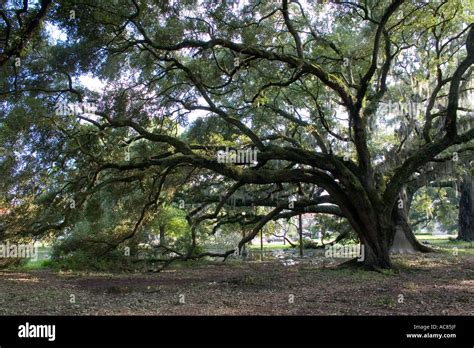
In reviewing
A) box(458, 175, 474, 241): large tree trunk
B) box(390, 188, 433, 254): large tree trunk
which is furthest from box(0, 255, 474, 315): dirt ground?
box(458, 175, 474, 241): large tree trunk

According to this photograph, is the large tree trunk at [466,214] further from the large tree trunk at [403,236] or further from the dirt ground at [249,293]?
the dirt ground at [249,293]

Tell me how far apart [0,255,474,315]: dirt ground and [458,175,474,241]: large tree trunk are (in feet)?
47.5

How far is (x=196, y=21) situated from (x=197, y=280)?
654cm

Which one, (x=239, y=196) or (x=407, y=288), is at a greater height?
(x=239, y=196)

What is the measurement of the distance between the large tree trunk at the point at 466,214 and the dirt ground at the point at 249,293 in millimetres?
14488

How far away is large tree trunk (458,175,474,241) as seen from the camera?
26.0 metres

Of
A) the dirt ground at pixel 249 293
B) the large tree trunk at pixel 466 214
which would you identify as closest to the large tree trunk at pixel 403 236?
the dirt ground at pixel 249 293

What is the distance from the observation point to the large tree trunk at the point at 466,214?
2602 cm

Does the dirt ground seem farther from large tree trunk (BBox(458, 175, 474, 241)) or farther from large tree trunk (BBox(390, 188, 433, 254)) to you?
large tree trunk (BBox(458, 175, 474, 241))

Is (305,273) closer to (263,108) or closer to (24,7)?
(263,108)

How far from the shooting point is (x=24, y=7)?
7988 mm

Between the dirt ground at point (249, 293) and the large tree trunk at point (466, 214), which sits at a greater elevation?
the large tree trunk at point (466, 214)

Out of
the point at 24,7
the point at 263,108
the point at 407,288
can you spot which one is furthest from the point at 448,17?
the point at 24,7

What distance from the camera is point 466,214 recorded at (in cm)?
2658
